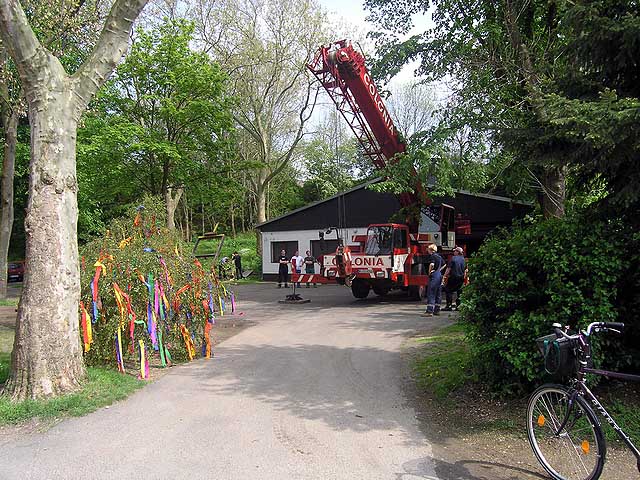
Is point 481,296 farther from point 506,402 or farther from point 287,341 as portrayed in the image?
point 287,341

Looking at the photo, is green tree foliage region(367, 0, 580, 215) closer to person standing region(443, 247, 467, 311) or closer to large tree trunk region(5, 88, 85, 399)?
person standing region(443, 247, 467, 311)

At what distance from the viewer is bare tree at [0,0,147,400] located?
6277 mm

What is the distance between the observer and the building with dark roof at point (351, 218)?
25.0 metres

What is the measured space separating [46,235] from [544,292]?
5.74m

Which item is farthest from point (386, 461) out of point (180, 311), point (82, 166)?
point (82, 166)

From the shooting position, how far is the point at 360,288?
18.1m

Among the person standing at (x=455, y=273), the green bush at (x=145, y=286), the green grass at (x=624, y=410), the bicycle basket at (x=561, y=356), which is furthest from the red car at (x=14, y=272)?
the bicycle basket at (x=561, y=356)

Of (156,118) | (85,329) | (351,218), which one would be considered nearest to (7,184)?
(156,118)

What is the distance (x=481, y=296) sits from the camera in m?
5.87

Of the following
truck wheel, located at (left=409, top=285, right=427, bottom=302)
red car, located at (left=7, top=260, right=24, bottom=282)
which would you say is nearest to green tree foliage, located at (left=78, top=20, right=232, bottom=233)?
truck wheel, located at (left=409, top=285, right=427, bottom=302)

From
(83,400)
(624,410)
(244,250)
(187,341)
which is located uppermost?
(244,250)

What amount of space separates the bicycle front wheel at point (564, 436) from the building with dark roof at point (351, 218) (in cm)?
1721

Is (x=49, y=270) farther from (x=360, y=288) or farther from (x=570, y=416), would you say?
(x=360, y=288)

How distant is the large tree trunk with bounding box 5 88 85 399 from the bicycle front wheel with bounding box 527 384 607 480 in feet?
17.3
